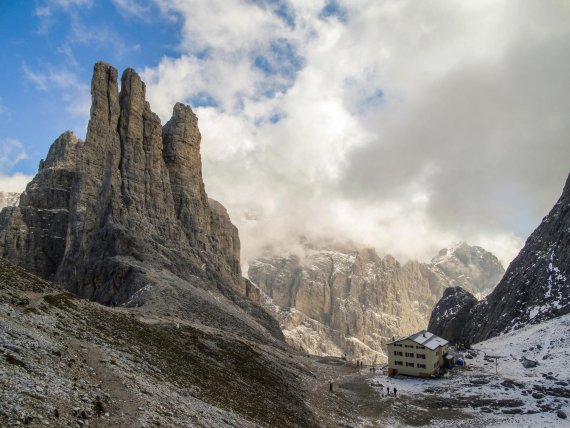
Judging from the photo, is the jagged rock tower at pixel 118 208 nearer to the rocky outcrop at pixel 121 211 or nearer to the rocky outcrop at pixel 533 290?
the rocky outcrop at pixel 121 211

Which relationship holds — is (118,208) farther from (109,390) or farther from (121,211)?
(109,390)

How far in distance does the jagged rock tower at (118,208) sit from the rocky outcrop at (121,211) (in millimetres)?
296

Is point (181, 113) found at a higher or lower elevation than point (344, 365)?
higher

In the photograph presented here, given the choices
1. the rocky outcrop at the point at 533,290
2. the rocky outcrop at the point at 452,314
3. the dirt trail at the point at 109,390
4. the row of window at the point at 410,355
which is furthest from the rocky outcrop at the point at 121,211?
the rocky outcrop at the point at 533,290

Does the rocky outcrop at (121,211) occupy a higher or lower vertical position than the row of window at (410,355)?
higher

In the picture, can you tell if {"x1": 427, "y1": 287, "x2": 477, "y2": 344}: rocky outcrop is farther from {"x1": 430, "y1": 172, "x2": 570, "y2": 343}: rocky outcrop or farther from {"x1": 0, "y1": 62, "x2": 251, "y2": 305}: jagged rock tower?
{"x1": 0, "y1": 62, "x2": 251, "y2": 305}: jagged rock tower

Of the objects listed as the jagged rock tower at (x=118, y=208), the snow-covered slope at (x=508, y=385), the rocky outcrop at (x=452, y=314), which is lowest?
the snow-covered slope at (x=508, y=385)

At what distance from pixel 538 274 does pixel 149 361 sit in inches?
4808

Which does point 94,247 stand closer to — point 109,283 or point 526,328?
point 109,283

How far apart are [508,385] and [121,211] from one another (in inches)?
3836

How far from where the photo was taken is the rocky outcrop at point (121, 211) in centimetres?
10819

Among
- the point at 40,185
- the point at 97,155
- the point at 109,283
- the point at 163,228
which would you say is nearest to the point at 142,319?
the point at 109,283

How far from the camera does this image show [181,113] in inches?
6083

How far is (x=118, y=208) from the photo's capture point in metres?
118
